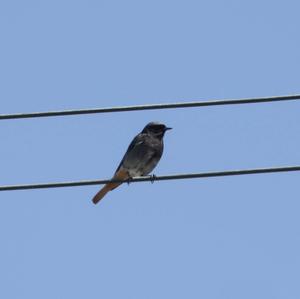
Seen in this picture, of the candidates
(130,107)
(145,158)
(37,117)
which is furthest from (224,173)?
(145,158)

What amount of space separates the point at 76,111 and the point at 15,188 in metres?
0.91

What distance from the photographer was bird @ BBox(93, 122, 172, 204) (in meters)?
15.1

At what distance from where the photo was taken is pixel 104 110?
1034 cm

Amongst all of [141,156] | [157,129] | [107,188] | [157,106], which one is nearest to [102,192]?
[107,188]

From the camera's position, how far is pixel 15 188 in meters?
9.99

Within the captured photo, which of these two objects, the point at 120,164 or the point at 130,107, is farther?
the point at 120,164

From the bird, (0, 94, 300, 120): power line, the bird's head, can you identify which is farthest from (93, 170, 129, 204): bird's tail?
(0, 94, 300, 120): power line

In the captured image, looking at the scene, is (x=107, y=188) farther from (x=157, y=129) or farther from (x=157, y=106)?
(x=157, y=106)

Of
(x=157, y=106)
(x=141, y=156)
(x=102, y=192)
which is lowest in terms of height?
(x=102, y=192)

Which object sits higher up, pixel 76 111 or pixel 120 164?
pixel 76 111

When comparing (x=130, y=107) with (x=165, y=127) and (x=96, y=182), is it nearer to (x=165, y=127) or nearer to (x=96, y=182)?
(x=96, y=182)

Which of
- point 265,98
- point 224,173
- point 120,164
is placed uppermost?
point 265,98

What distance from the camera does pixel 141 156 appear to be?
1526 cm

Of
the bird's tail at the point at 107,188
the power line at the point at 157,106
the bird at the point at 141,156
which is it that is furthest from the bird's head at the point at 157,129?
the power line at the point at 157,106
